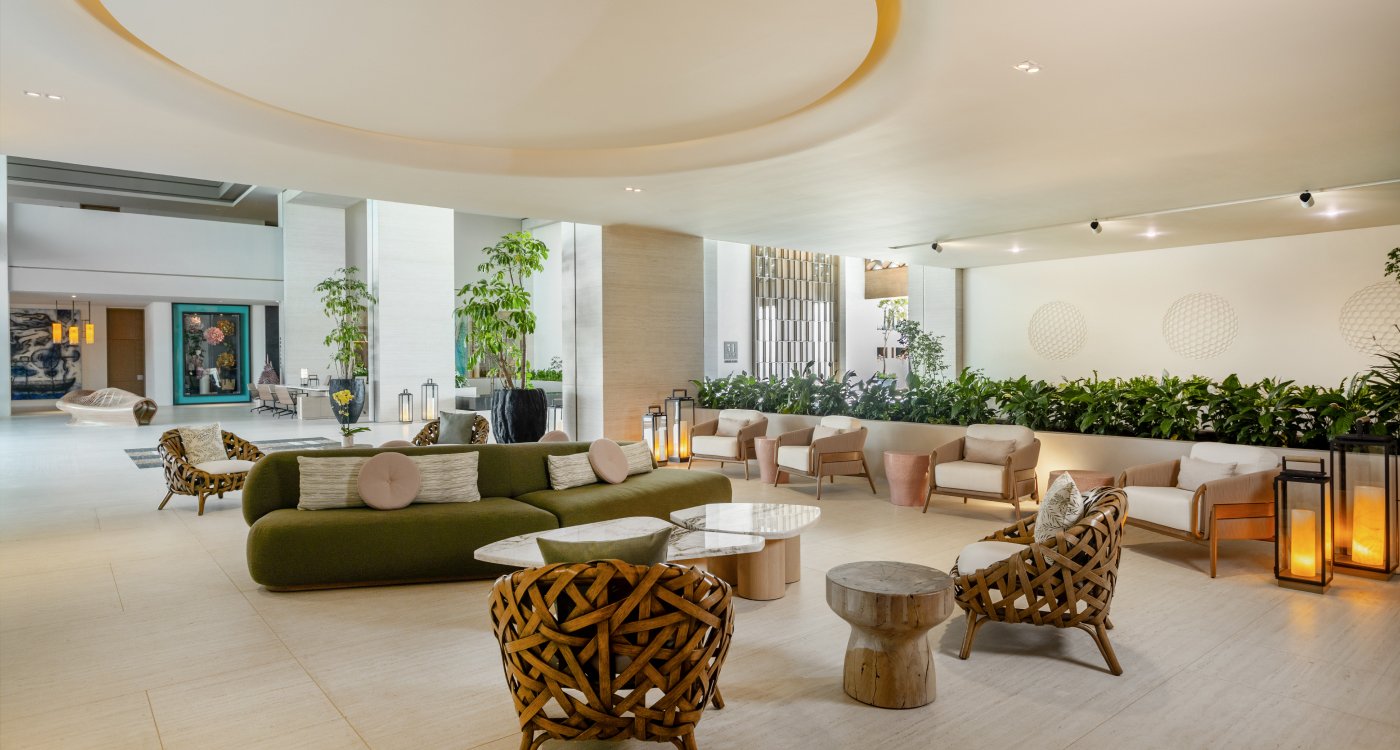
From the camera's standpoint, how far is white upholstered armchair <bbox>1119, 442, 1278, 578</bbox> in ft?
16.5

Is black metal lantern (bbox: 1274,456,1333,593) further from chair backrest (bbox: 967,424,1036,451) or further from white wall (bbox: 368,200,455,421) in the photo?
white wall (bbox: 368,200,455,421)

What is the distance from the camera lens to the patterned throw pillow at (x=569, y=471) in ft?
18.8

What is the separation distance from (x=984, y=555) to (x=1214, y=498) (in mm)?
2227

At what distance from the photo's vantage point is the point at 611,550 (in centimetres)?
269

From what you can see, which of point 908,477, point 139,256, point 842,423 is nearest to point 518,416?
point 842,423

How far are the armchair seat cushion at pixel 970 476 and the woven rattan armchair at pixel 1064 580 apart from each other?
3.05 m

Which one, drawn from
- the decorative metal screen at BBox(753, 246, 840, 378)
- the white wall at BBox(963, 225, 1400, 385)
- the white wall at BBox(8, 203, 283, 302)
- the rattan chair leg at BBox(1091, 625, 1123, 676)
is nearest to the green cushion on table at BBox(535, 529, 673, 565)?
the rattan chair leg at BBox(1091, 625, 1123, 676)

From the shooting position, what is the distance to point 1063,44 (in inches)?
161

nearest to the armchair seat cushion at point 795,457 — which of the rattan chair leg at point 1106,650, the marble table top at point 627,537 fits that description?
the marble table top at point 627,537

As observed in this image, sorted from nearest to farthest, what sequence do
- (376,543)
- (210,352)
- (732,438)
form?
(376,543) < (732,438) < (210,352)

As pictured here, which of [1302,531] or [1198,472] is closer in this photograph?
[1302,531]

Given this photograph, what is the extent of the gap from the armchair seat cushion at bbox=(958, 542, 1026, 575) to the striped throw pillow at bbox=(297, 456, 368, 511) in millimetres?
3661

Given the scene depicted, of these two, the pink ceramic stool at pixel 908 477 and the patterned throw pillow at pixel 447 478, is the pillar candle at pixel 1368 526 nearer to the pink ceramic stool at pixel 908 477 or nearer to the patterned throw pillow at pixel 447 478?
the pink ceramic stool at pixel 908 477

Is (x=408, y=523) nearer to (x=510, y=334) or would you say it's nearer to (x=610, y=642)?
(x=610, y=642)
